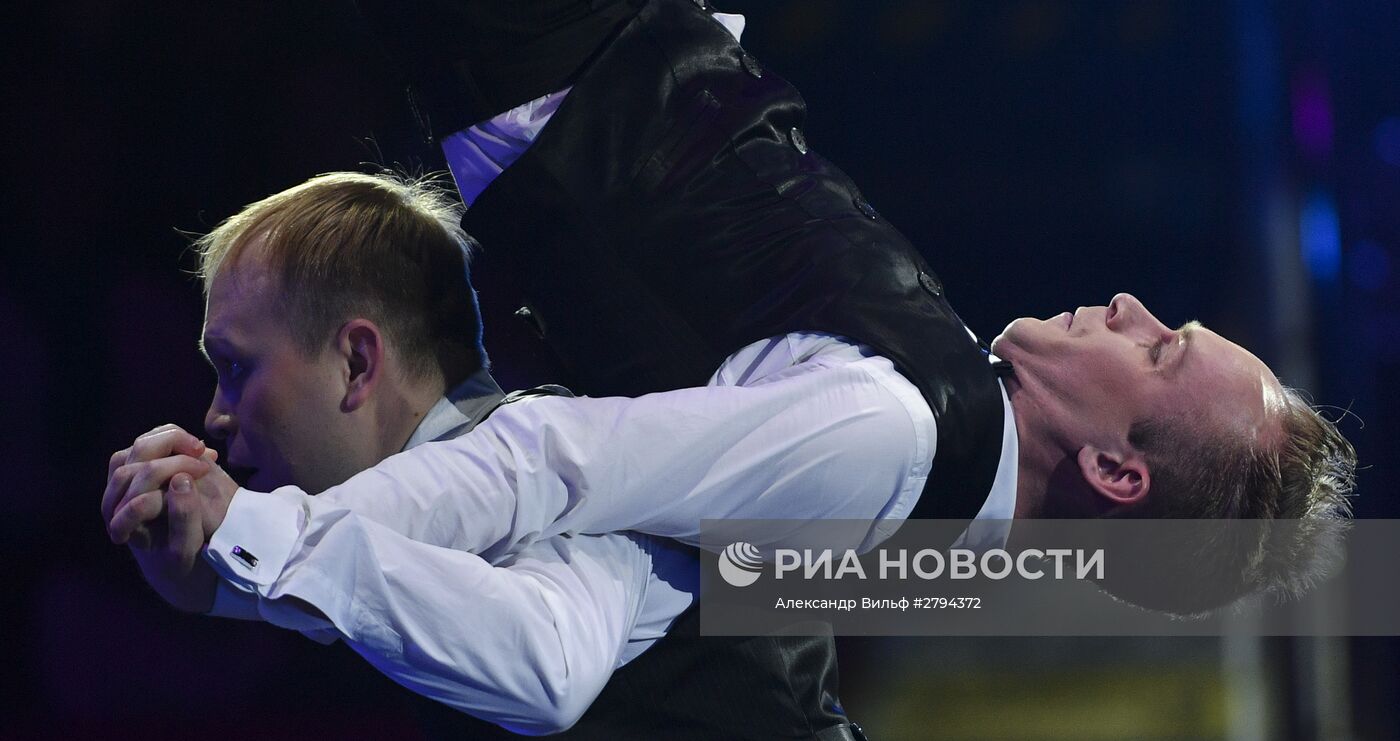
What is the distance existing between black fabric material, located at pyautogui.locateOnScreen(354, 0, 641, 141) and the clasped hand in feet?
2.30

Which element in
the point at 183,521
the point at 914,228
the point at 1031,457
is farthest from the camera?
the point at 914,228

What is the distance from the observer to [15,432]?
277cm

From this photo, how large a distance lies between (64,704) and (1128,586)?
2.14 metres

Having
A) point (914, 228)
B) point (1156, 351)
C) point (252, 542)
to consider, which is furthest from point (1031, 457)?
point (914, 228)

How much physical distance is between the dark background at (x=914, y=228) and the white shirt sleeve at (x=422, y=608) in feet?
5.51

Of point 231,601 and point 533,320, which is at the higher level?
point 533,320

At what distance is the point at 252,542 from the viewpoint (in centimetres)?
121

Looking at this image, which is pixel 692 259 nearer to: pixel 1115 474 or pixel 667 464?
pixel 667 464

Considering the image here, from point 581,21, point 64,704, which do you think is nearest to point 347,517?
point 581,21

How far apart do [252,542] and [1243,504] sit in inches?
53.6

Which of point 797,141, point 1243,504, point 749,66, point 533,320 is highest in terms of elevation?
point 749,66

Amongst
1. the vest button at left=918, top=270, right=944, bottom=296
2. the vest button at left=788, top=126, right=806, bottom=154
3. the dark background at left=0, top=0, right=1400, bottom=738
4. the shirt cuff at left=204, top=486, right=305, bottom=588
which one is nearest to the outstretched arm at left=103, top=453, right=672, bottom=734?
the shirt cuff at left=204, top=486, right=305, bottom=588

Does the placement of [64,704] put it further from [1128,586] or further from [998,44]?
[998,44]

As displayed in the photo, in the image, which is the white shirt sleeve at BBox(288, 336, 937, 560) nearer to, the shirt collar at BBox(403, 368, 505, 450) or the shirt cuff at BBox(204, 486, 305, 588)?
the shirt cuff at BBox(204, 486, 305, 588)
